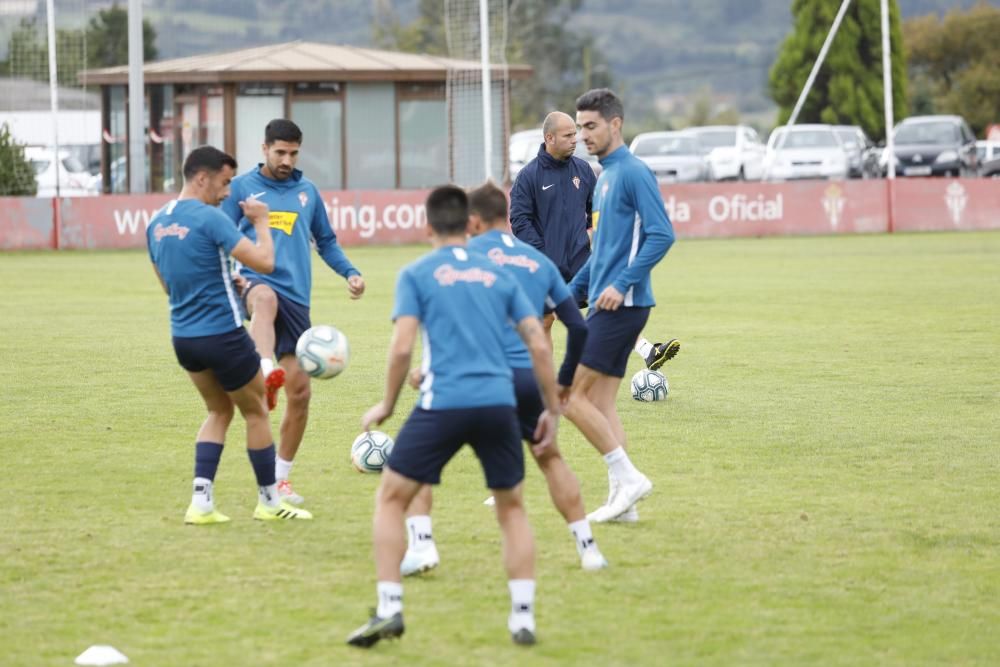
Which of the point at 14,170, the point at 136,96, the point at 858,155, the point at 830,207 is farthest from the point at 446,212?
the point at 858,155

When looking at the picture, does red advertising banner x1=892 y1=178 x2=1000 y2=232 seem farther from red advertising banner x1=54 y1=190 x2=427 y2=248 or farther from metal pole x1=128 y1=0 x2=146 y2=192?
metal pole x1=128 y1=0 x2=146 y2=192

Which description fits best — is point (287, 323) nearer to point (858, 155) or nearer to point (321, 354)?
point (321, 354)

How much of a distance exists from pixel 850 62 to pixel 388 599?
199 feet

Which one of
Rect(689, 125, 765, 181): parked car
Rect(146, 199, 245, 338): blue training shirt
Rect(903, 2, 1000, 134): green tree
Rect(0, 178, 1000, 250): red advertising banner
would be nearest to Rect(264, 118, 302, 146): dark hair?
A: Rect(146, 199, 245, 338): blue training shirt

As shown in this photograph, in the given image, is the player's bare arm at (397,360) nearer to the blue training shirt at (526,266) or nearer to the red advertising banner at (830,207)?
the blue training shirt at (526,266)

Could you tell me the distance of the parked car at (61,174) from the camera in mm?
42522

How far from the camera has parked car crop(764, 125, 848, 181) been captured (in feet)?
143

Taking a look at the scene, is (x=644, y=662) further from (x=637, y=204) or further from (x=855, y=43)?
(x=855, y=43)

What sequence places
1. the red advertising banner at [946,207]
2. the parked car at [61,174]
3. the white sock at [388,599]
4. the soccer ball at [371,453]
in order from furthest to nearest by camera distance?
1. the parked car at [61,174]
2. the red advertising banner at [946,207]
3. the soccer ball at [371,453]
4. the white sock at [388,599]

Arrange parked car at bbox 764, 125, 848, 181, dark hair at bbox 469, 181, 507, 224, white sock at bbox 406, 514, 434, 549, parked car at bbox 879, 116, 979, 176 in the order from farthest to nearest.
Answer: parked car at bbox 879, 116, 979, 176 < parked car at bbox 764, 125, 848, 181 < white sock at bbox 406, 514, 434, 549 < dark hair at bbox 469, 181, 507, 224

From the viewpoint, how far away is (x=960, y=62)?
85.1m

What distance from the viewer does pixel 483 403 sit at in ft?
20.5

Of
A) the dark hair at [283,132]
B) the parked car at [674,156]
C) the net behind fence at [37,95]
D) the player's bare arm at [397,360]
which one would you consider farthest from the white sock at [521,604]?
the parked car at [674,156]

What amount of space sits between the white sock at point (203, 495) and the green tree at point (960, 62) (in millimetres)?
75101
